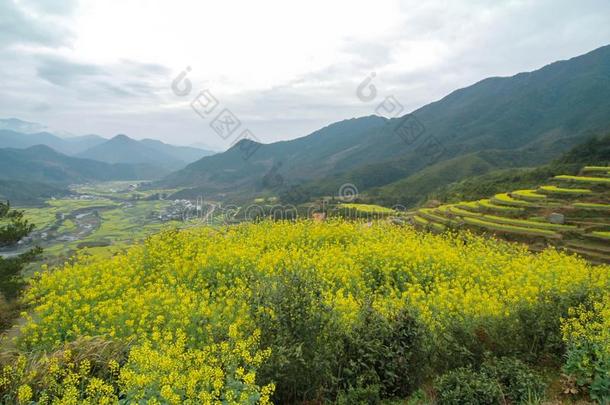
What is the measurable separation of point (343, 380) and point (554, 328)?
4246mm

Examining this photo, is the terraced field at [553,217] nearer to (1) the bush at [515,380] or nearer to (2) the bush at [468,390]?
(1) the bush at [515,380]

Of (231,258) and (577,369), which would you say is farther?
(231,258)

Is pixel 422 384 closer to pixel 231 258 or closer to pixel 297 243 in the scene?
pixel 231 258

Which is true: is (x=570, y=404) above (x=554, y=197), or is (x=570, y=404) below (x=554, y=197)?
below

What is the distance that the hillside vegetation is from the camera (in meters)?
5.07

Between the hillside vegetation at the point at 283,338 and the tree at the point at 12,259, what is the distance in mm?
8229

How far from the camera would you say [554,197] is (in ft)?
87.1

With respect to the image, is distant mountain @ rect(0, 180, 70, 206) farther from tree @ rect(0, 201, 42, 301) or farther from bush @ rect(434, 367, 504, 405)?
bush @ rect(434, 367, 504, 405)

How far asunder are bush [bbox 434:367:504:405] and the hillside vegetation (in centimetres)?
2

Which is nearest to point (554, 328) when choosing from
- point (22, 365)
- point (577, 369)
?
point (577, 369)

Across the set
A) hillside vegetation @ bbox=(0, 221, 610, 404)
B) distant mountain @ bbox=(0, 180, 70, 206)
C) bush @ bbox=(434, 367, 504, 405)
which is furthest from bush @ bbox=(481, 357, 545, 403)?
distant mountain @ bbox=(0, 180, 70, 206)

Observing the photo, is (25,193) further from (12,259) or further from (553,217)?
(553,217)

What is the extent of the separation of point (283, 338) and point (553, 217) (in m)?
24.5

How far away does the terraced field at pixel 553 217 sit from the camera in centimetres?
2134
